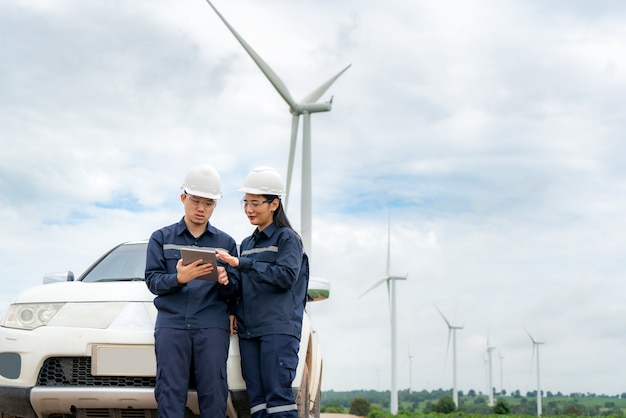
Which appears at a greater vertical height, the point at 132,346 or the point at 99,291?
the point at 99,291

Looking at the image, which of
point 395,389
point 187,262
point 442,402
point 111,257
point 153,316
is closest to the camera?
point 187,262

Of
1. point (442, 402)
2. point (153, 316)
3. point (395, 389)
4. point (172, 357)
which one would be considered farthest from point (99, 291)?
point (442, 402)

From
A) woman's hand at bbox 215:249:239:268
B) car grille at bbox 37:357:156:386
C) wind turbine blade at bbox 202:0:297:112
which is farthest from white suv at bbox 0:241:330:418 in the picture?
wind turbine blade at bbox 202:0:297:112

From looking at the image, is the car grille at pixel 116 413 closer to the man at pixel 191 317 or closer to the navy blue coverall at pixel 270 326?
the man at pixel 191 317

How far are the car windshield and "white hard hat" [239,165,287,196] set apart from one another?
113cm

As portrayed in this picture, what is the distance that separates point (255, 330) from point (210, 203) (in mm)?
798

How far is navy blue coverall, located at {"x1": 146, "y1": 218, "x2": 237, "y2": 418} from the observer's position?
5.00 m

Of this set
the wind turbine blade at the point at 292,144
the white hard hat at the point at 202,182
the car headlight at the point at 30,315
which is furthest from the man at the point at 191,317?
the wind turbine blade at the point at 292,144

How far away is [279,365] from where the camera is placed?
5.04 meters

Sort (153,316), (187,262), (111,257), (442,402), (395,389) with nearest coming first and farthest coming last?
(187,262)
(153,316)
(111,257)
(395,389)
(442,402)

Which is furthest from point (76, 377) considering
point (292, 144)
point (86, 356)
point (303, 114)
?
point (303, 114)

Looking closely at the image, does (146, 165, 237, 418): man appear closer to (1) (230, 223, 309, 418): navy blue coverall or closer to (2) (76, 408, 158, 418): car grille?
(1) (230, 223, 309, 418): navy blue coverall

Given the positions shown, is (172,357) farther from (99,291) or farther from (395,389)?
(395,389)

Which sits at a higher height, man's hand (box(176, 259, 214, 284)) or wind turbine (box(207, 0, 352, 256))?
wind turbine (box(207, 0, 352, 256))
